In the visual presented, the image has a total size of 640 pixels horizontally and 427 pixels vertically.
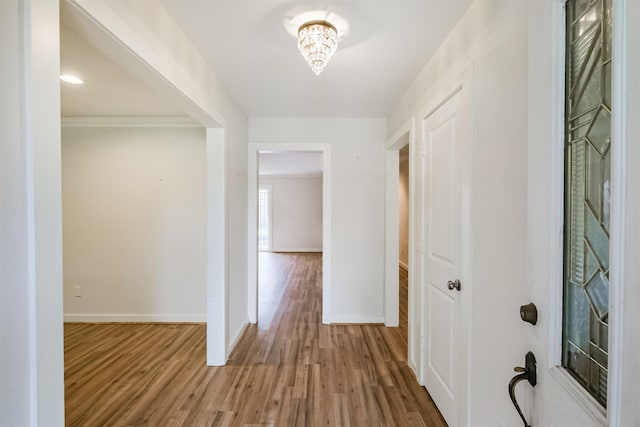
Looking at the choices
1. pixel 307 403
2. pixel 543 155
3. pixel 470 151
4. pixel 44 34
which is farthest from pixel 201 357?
pixel 543 155

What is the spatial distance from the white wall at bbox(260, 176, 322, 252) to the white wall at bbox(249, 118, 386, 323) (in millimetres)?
5676

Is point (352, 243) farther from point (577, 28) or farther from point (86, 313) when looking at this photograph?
point (86, 313)

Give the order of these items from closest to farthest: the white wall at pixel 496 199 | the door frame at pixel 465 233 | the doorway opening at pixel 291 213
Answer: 1. the white wall at pixel 496 199
2. the door frame at pixel 465 233
3. the doorway opening at pixel 291 213

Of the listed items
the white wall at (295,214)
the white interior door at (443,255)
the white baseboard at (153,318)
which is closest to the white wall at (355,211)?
the white interior door at (443,255)

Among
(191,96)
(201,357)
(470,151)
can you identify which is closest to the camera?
(470,151)

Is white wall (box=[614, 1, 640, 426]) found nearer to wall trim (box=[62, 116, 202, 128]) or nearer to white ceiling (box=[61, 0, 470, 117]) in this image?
white ceiling (box=[61, 0, 470, 117])

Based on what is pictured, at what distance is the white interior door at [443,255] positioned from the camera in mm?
1616

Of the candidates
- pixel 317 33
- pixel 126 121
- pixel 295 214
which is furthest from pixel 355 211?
pixel 295 214

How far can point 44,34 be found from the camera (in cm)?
83

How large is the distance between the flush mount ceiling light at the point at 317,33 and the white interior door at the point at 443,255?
0.79 meters

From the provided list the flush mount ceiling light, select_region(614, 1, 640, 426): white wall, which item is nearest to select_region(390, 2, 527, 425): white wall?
select_region(614, 1, 640, 426): white wall

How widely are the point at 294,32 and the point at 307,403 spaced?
2.43 meters

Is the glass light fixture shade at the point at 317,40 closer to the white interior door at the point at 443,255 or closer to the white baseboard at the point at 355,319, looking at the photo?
the white interior door at the point at 443,255

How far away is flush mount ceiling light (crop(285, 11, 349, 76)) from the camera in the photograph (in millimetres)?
1508
